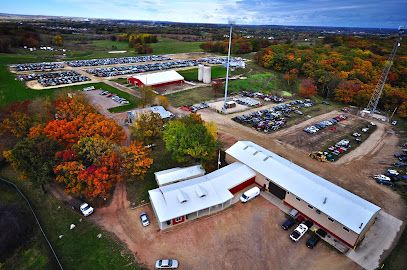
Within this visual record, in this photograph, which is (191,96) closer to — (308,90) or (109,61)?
(308,90)

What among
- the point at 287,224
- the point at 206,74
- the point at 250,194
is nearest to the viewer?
the point at 287,224

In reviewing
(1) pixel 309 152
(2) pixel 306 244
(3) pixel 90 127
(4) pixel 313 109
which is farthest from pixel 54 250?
(4) pixel 313 109

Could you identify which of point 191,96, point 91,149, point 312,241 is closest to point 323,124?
point 312,241

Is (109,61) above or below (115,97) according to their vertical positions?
above

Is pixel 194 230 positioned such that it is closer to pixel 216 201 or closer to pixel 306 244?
pixel 216 201

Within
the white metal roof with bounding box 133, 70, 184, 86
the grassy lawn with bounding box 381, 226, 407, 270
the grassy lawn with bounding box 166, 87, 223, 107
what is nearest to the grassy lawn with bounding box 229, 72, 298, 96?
the grassy lawn with bounding box 166, 87, 223, 107

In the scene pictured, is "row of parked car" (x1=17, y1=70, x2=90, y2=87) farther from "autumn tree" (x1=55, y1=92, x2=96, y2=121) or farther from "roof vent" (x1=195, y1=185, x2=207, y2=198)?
"roof vent" (x1=195, y1=185, x2=207, y2=198)

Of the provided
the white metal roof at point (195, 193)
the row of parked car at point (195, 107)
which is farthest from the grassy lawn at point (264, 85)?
the white metal roof at point (195, 193)
